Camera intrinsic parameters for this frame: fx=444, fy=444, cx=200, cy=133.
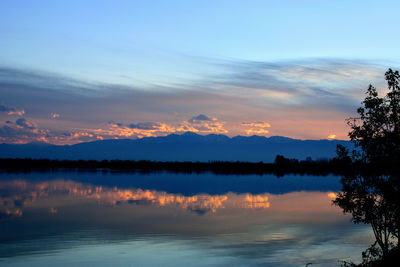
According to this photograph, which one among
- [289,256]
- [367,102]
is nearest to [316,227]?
[289,256]

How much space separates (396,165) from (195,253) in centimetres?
1253

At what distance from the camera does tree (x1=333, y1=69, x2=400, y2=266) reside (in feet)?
65.3

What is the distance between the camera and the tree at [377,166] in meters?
19.9

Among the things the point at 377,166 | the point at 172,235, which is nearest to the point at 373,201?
the point at 377,166

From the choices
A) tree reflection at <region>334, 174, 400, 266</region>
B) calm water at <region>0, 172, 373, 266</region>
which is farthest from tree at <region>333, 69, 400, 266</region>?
calm water at <region>0, 172, 373, 266</region>

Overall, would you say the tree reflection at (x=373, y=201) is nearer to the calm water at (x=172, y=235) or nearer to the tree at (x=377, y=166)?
the tree at (x=377, y=166)

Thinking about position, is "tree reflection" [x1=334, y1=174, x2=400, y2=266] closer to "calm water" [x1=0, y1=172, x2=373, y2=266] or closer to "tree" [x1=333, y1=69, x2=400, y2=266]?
"tree" [x1=333, y1=69, x2=400, y2=266]

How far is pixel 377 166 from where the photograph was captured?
2031 centimetres

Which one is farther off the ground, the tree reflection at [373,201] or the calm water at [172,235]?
the tree reflection at [373,201]

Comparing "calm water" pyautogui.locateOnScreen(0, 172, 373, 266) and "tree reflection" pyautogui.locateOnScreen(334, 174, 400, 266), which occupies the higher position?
"tree reflection" pyautogui.locateOnScreen(334, 174, 400, 266)

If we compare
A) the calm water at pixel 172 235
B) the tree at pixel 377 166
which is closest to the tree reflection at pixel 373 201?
the tree at pixel 377 166

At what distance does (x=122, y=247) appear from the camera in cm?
2741

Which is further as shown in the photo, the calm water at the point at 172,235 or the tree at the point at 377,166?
the calm water at the point at 172,235

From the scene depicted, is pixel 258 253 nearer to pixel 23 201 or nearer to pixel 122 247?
pixel 122 247
